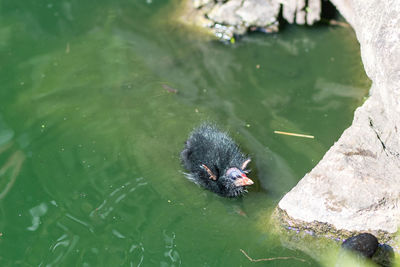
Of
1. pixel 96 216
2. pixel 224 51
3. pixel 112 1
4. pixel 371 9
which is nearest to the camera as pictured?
pixel 371 9

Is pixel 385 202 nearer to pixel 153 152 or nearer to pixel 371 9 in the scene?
pixel 371 9

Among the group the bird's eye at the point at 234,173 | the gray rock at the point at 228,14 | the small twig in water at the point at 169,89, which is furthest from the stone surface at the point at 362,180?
the gray rock at the point at 228,14

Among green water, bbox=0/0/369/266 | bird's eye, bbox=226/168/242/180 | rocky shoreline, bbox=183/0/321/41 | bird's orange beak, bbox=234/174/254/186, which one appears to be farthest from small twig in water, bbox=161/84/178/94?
bird's orange beak, bbox=234/174/254/186

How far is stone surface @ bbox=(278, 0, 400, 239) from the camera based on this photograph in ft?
13.8

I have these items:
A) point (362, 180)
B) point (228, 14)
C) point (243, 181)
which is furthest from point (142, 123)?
point (362, 180)

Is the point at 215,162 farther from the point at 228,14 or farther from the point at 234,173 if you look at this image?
the point at 228,14

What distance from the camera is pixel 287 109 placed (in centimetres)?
562

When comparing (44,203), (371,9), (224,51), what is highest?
(371,9)

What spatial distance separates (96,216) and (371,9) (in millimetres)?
2857

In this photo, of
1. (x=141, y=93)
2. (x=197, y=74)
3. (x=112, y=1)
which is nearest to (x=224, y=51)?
(x=197, y=74)

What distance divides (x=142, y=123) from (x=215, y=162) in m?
0.98

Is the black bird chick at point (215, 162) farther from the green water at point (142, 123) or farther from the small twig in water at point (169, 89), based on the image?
the small twig in water at point (169, 89)

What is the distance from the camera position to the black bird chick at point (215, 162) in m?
4.71

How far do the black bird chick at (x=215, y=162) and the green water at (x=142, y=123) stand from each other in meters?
0.10
